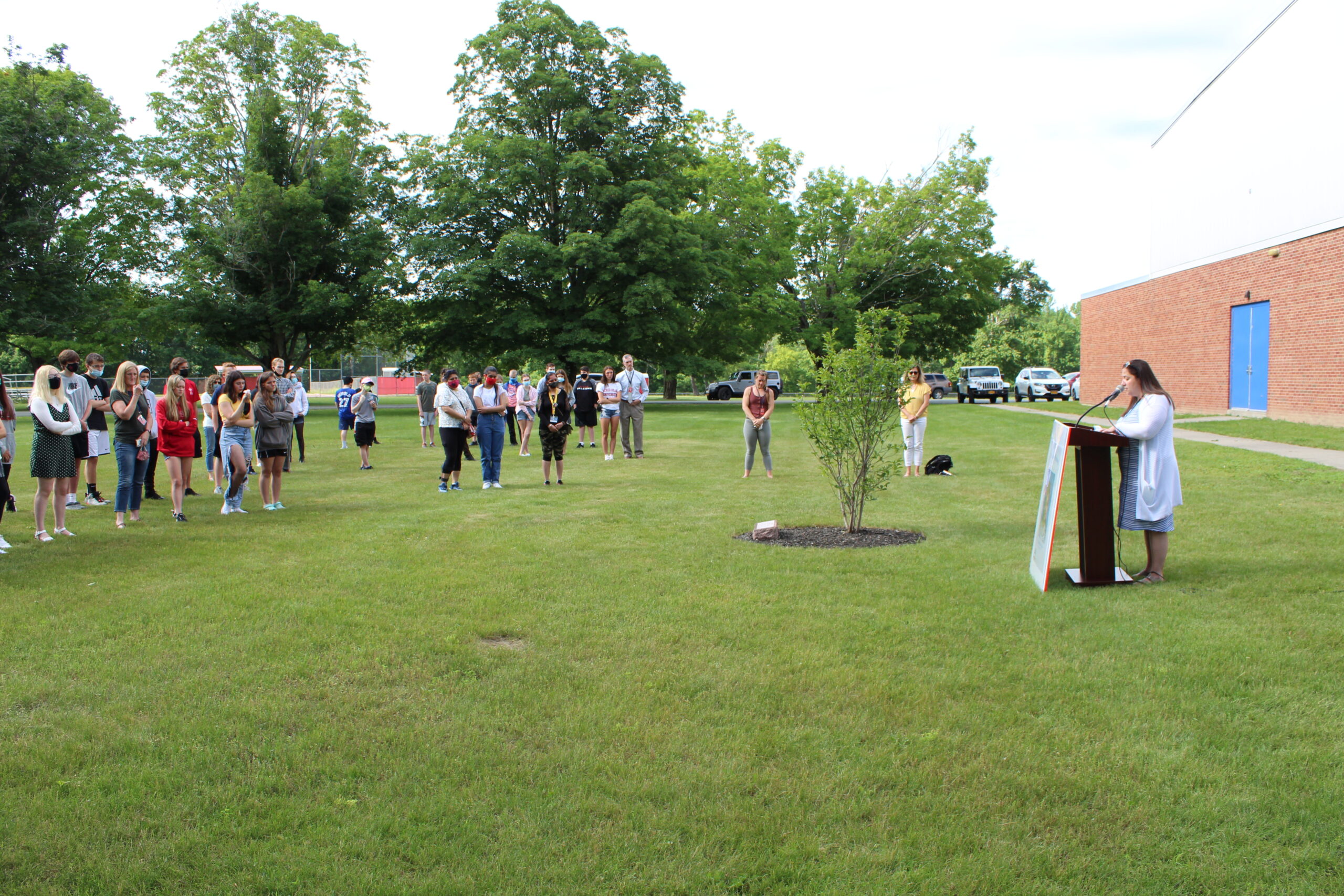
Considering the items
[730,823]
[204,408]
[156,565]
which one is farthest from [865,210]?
[730,823]

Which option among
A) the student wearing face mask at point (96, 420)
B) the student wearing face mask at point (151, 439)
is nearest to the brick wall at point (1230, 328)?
the student wearing face mask at point (151, 439)

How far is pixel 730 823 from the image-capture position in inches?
130

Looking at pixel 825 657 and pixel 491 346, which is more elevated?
pixel 491 346

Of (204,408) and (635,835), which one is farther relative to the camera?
(204,408)

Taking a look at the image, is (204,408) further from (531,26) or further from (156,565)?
(531,26)

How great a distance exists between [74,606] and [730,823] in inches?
207

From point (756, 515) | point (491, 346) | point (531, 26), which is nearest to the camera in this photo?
point (756, 515)

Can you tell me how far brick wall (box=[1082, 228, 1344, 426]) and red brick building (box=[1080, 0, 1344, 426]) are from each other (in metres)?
0.04

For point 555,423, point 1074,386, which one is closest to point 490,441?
point 555,423

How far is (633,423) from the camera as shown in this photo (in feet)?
60.2

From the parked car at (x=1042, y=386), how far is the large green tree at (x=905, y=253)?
A: 560cm

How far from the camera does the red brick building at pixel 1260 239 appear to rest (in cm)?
2308

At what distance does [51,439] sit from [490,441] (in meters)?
5.49

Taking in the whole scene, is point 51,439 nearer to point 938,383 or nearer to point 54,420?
point 54,420
